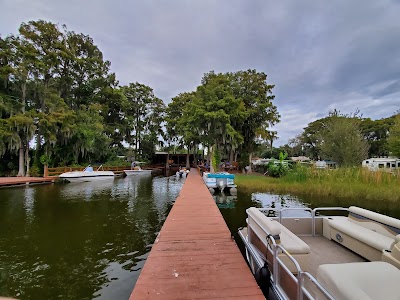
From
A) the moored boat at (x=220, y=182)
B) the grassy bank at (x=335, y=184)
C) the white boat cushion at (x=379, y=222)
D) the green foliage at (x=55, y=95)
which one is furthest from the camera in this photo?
the green foliage at (x=55, y=95)

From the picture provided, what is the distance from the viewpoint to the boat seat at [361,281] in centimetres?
146

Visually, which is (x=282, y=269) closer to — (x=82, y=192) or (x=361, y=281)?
(x=361, y=281)

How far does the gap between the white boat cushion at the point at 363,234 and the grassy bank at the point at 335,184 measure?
888 cm

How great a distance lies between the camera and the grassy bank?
1075 centimetres

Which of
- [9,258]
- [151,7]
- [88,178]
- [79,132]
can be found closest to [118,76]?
[79,132]

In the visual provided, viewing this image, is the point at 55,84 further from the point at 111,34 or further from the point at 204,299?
the point at 204,299

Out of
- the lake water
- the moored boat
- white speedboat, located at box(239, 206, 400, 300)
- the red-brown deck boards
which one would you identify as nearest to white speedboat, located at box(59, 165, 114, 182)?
the red-brown deck boards

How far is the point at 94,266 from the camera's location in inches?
173

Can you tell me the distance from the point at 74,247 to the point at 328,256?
17.2ft

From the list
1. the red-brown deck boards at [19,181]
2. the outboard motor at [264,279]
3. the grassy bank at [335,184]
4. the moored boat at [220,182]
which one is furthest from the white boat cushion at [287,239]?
the red-brown deck boards at [19,181]

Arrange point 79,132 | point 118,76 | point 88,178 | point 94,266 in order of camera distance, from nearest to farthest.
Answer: point 94,266 < point 88,178 < point 79,132 < point 118,76

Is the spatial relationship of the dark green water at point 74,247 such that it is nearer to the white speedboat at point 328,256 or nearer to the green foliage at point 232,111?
→ the white speedboat at point 328,256

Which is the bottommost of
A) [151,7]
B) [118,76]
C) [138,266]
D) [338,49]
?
[138,266]

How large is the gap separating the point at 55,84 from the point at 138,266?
23.4 meters
